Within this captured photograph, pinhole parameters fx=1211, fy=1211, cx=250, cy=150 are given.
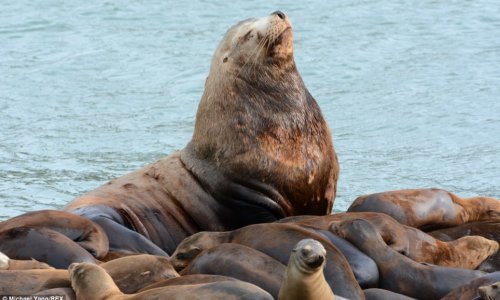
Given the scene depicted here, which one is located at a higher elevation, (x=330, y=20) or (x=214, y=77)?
(x=214, y=77)

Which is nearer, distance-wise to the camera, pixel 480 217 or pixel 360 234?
pixel 360 234

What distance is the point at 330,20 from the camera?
16094mm

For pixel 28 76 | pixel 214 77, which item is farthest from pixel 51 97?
pixel 214 77

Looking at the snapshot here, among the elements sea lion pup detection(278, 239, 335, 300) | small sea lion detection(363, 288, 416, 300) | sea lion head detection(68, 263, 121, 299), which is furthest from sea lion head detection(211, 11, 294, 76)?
sea lion pup detection(278, 239, 335, 300)

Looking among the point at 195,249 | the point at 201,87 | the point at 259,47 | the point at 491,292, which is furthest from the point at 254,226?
the point at 201,87

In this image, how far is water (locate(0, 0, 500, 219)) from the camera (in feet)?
36.2

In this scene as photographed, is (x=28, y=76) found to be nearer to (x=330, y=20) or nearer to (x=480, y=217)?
(x=330, y=20)

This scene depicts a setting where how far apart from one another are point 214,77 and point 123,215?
3.58 feet

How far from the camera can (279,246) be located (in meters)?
5.27

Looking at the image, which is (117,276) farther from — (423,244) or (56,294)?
(423,244)

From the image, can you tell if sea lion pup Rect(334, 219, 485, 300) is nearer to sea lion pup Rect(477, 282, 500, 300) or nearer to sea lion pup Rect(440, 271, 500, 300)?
sea lion pup Rect(440, 271, 500, 300)

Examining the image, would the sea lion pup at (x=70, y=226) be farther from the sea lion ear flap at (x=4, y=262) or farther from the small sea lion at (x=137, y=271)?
the small sea lion at (x=137, y=271)

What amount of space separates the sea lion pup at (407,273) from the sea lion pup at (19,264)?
143 centimetres

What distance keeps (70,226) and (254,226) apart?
112 cm
